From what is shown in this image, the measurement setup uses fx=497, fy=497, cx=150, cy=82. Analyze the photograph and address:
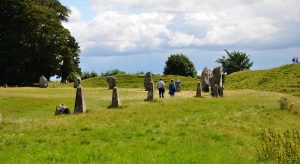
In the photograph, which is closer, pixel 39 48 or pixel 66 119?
pixel 66 119

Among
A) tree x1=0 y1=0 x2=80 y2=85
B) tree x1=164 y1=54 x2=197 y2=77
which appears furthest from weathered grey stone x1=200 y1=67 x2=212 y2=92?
tree x1=164 y1=54 x2=197 y2=77

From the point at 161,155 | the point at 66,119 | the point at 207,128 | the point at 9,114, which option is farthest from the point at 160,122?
the point at 9,114

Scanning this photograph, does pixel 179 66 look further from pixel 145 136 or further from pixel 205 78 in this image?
pixel 145 136

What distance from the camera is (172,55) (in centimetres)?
12925

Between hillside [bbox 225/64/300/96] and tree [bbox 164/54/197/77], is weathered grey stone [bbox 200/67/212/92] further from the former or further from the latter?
tree [bbox 164/54/197/77]

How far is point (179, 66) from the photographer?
413ft

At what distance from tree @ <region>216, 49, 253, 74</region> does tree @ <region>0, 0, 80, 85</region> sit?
66479mm

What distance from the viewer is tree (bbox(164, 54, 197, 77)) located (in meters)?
125

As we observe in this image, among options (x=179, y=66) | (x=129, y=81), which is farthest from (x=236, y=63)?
(x=129, y=81)

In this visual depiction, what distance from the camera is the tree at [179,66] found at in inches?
4935

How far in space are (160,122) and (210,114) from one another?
5964 mm

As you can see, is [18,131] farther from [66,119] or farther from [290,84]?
[290,84]

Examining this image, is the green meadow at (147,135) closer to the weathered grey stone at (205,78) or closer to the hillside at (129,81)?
the weathered grey stone at (205,78)

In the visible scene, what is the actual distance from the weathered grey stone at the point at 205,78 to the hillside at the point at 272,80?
8671 millimetres
